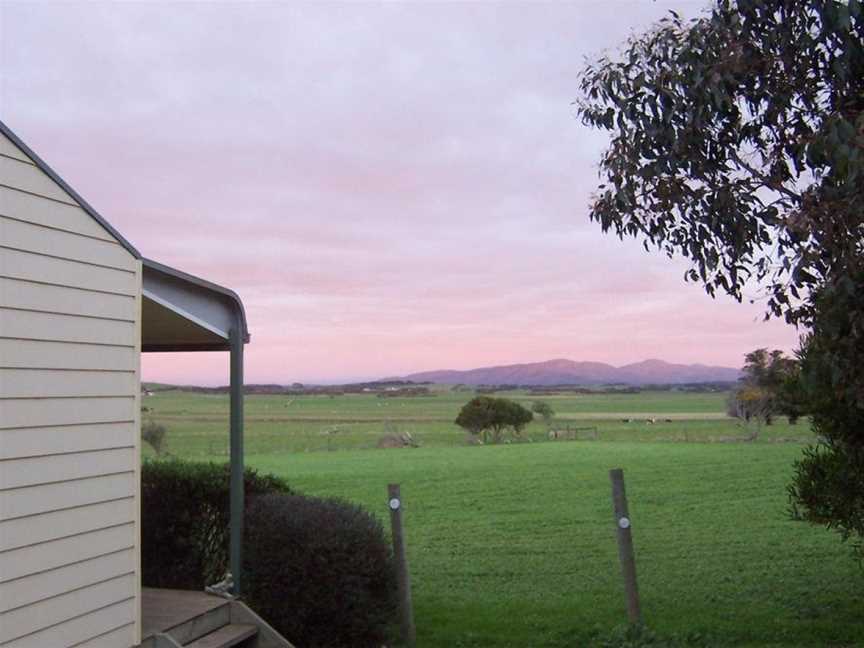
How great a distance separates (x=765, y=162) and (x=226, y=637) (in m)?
5.73

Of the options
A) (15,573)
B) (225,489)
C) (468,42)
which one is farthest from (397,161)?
(15,573)

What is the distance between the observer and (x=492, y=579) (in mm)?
11773

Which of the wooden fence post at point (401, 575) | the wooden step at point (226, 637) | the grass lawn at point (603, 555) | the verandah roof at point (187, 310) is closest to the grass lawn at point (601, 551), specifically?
the grass lawn at point (603, 555)

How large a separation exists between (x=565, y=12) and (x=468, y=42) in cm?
138

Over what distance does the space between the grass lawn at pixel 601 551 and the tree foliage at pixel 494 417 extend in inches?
731

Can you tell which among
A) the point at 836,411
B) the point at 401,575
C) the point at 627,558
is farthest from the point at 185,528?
the point at 836,411

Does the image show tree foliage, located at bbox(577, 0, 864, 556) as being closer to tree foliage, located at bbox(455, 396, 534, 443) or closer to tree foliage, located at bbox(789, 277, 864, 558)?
tree foliage, located at bbox(789, 277, 864, 558)

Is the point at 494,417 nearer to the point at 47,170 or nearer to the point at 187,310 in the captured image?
the point at 187,310

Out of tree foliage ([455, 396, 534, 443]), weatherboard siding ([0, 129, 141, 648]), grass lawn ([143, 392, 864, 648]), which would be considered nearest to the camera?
weatherboard siding ([0, 129, 141, 648])

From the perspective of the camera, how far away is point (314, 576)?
7227 millimetres

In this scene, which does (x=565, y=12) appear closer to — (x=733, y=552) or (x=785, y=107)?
(x=785, y=107)

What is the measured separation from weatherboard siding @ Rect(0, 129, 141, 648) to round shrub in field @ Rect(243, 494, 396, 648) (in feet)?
4.93

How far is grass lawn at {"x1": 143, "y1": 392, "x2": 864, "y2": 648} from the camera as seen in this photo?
888cm

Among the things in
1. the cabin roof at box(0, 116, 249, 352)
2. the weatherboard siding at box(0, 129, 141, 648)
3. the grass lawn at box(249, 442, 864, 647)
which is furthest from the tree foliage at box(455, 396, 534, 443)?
the weatherboard siding at box(0, 129, 141, 648)
